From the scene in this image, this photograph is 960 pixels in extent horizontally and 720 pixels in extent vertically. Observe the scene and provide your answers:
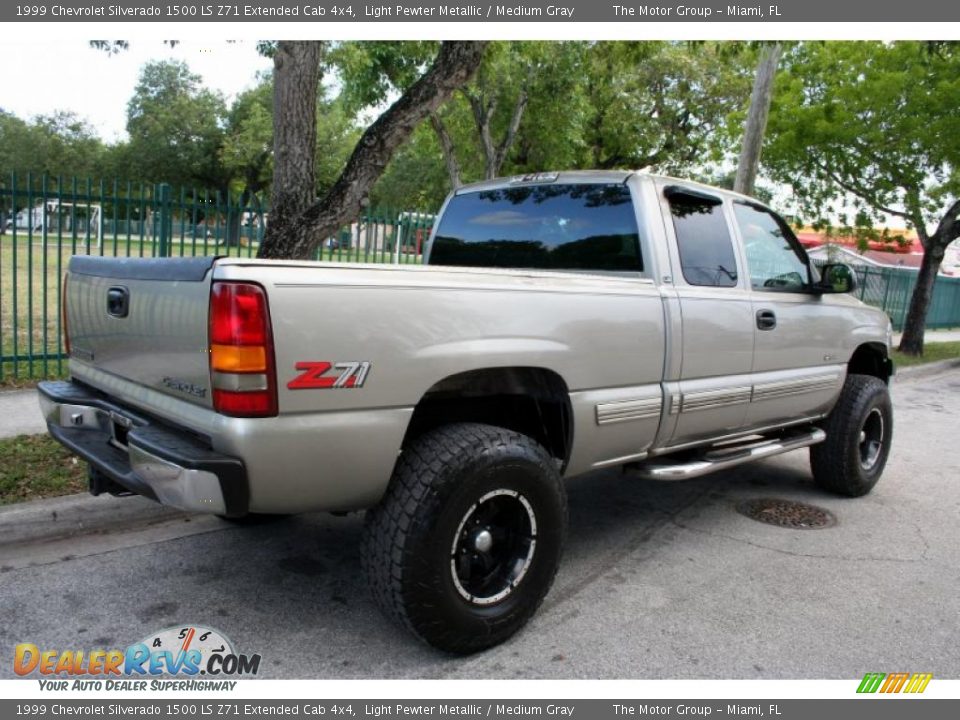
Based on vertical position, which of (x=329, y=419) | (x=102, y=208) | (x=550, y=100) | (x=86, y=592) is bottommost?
(x=86, y=592)

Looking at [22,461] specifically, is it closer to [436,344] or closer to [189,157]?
[436,344]

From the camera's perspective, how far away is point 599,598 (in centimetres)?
347

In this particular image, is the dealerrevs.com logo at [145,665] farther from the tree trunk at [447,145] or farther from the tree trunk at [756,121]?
the tree trunk at [447,145]

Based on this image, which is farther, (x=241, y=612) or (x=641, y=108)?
(x=641, y=108)

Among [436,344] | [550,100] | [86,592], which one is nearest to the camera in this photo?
[436,344]

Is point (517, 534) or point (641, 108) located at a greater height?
point (641, 108)

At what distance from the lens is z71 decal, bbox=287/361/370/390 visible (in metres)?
2.42

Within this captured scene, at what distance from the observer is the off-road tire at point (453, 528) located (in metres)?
2.65

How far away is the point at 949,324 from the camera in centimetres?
2428

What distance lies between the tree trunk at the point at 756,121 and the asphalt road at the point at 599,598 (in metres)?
6.26

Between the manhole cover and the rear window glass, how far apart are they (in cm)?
211

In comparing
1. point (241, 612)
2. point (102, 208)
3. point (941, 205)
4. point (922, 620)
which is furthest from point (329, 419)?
point (941, 205)

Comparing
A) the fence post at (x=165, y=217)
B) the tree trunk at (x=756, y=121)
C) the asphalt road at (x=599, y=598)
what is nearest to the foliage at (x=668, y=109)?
the tree trunk at (x=756, y=121)

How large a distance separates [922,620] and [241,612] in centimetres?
304
